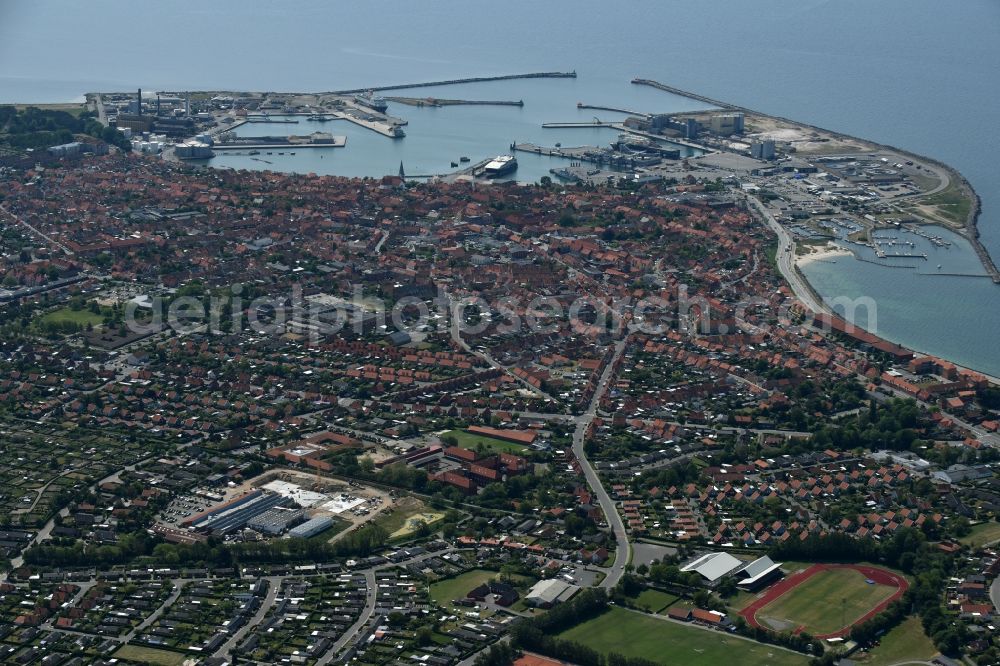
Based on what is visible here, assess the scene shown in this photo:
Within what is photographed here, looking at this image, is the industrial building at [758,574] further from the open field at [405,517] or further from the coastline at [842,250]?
the coastline at [842,250]

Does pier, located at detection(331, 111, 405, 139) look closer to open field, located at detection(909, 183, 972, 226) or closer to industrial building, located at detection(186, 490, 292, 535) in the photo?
open field, located at detection(909, 183, 972, 226)

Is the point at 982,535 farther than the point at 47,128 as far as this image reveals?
No

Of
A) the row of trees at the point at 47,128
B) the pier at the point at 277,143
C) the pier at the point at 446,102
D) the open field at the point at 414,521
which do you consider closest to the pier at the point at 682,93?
the pier at the point at 446,102

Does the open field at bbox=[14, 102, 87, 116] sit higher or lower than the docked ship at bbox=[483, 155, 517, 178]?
higher

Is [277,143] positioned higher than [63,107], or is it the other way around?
[63,107]

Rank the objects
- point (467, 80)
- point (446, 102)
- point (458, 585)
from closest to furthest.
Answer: point (458, 585) → point (446, 102) → point (467, 80)

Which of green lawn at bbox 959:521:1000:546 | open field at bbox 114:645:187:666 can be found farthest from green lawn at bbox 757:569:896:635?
open field at bbox 114:645:187:666

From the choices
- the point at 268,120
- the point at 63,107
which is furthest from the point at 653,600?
the point at 63,107

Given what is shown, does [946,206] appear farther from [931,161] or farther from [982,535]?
[982,535]
